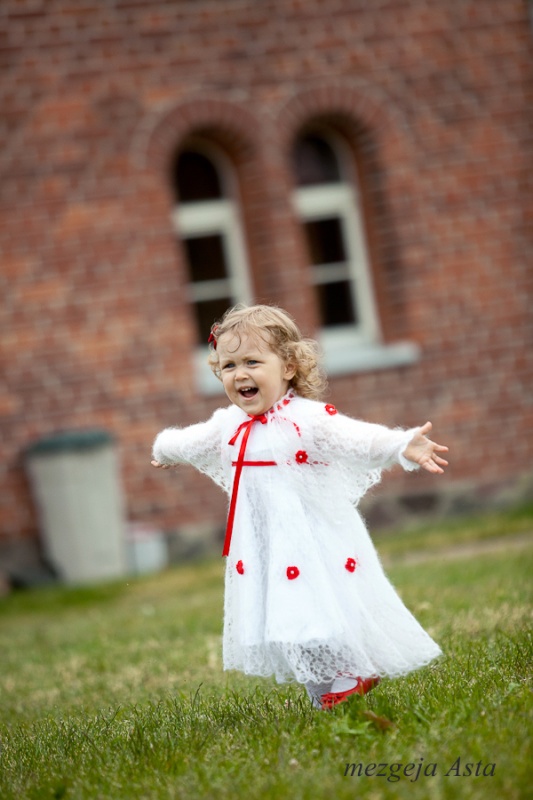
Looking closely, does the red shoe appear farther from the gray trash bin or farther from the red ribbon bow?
the gray trash bin

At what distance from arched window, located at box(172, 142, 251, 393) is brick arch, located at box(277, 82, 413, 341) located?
69 cm

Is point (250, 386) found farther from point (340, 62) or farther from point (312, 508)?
point (340, 62)

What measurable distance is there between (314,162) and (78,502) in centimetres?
396

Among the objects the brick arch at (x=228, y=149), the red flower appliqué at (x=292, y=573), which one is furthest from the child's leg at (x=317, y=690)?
the brick arch at (x=228, y=149)

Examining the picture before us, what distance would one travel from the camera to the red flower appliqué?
4.05 m

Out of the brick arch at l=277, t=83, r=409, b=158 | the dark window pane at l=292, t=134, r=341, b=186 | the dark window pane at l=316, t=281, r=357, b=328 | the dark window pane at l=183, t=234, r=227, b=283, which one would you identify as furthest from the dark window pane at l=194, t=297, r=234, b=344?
the brick arch at l=277, t=83, r=409, b=158

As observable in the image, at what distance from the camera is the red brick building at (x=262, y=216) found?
10406mm

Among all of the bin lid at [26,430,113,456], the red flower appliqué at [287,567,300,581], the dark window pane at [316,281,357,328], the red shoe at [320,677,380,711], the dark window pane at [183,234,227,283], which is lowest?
the red shoe at [320,677,380,711]

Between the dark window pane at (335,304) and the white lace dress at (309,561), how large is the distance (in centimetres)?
735

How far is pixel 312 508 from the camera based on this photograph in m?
4.19

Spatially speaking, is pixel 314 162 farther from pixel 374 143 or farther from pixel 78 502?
pixel 78 502

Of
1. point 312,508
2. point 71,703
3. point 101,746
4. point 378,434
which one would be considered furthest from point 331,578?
point 71,703

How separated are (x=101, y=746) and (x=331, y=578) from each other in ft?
3.01

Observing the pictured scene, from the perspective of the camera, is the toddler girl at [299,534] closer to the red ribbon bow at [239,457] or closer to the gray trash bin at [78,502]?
the red ribbon bow at [239,457]
